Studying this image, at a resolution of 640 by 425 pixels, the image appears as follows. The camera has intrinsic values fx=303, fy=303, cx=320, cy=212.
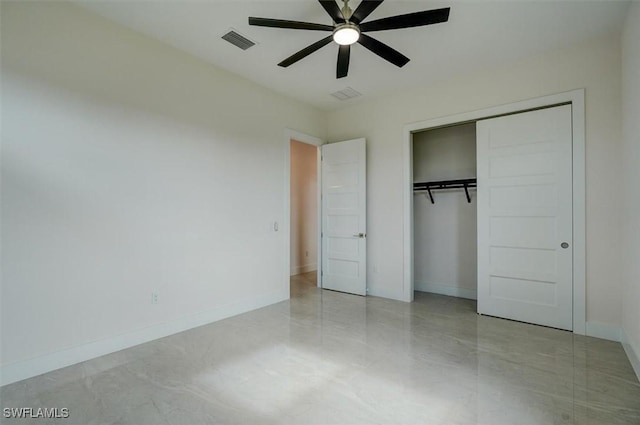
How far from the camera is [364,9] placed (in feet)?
7.00

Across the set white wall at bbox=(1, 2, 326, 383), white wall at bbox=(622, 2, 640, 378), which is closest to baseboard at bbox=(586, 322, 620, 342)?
Result: white wall at bbox=(622, 2, 640, 378)

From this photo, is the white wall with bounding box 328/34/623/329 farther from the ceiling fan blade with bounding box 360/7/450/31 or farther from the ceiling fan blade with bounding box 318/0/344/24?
the ceiling fan blade with bounding box 318/0/344/24

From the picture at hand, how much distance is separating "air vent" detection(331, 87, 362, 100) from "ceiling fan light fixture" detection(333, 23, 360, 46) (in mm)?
1928

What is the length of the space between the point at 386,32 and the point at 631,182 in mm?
2521

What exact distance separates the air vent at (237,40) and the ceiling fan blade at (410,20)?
4.41 feet

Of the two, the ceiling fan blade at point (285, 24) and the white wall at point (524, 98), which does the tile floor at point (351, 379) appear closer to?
the white wall at point (524, 98)

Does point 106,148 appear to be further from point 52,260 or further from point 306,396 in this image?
point 306,396

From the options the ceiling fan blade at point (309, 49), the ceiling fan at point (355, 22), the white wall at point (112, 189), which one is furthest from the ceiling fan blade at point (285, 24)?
the white wall at point (112, 189)

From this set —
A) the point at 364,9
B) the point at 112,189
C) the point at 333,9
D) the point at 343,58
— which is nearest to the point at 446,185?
the point at 343,58

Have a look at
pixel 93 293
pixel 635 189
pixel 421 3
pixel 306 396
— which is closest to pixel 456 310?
pixel 635 189

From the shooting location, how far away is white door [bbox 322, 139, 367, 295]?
15.4 ft

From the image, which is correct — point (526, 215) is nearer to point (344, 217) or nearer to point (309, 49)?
point (344, 217)

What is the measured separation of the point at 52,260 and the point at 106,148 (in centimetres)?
104

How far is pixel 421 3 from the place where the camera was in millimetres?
2553
